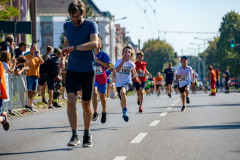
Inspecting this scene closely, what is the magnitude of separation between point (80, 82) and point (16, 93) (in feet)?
23.3

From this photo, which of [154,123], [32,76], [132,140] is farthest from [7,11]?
[132,140]

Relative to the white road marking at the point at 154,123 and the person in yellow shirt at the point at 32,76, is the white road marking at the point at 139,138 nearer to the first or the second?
the white road marking at the point at 154,123

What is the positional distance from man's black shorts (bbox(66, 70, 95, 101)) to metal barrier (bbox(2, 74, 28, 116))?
6.26 metres

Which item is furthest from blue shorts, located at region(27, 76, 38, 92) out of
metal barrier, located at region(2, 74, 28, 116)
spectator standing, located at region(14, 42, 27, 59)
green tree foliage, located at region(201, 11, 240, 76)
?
green tree foliage, located at region(201, 11, 240, 76)

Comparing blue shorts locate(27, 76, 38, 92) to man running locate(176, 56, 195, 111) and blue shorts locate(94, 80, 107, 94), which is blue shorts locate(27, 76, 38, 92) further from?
man running locate(176, 56, 195, 111)

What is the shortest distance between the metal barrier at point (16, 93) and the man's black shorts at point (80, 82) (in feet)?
20.5

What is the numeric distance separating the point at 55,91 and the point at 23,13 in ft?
102

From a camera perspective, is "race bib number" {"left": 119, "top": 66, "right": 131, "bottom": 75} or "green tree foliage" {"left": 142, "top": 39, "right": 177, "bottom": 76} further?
"green tree foliage" {"left": 142, "top": 39, "right": 177, "bottom": 76}

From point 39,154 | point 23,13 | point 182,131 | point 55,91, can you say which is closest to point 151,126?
point 182,131

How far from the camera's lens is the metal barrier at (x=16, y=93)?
1360 cm

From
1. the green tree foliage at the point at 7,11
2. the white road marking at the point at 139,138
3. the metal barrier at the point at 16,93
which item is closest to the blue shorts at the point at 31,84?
the metal barrier at the point at 16,93

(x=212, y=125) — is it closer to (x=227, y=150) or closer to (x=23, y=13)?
(x=227, y=150)

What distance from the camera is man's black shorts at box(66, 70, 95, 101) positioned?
24.1 feet

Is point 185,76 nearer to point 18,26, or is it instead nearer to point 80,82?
point 18,26
